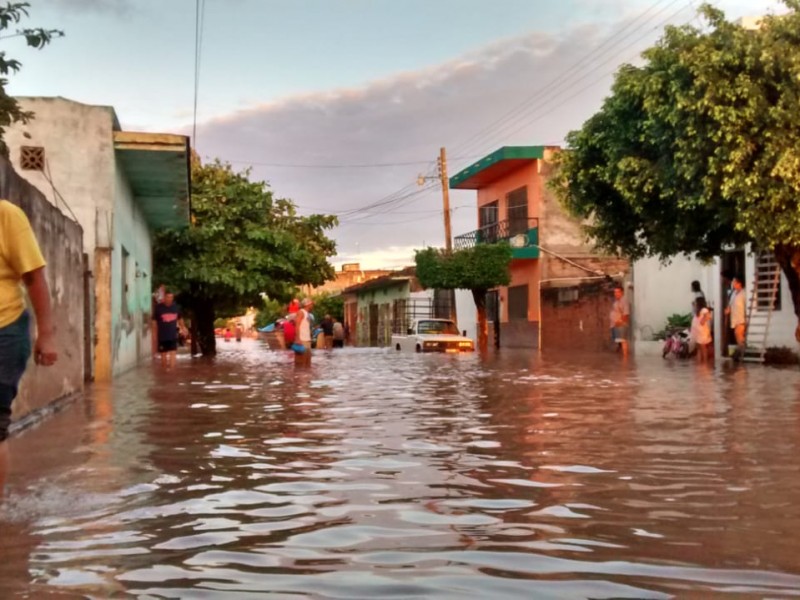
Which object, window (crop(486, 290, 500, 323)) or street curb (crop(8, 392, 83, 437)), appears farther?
window (crop(486, 290, 500, 323))

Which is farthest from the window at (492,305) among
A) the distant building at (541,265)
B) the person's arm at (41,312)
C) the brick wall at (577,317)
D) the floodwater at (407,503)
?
the person's arm at (41,312)

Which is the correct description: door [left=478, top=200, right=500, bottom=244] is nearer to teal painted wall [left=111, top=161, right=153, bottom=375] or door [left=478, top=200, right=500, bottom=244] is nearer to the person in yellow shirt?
teal painted wall [left=111, top=161, right=153, bottom=375]

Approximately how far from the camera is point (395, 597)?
3480 millimetres

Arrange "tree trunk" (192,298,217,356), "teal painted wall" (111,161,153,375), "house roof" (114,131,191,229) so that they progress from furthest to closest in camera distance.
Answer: "tree trunk" (192,298,217,356)
"teal painted wall" (111,161,153,375)
"house roof" (114,131,191,229)

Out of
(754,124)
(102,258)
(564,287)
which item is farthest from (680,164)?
→ (564,287)

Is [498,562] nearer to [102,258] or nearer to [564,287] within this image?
[102,258]

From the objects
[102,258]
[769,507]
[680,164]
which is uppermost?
[680,164]

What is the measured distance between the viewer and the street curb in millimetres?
8375

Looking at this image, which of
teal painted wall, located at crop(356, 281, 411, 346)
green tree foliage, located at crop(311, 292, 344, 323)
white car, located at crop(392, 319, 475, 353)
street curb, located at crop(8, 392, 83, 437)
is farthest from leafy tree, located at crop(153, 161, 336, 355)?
green tree foliage, located at crop(311, 292, 344, 323)

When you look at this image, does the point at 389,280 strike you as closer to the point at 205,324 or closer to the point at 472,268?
the point at 472,268

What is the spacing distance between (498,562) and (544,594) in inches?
18.3

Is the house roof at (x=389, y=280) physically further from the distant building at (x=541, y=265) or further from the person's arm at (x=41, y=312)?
the person's arm at (x=41, y=312)

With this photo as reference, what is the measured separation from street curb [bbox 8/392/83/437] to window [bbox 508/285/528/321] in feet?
94.8

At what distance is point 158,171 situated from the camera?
19906 mm
